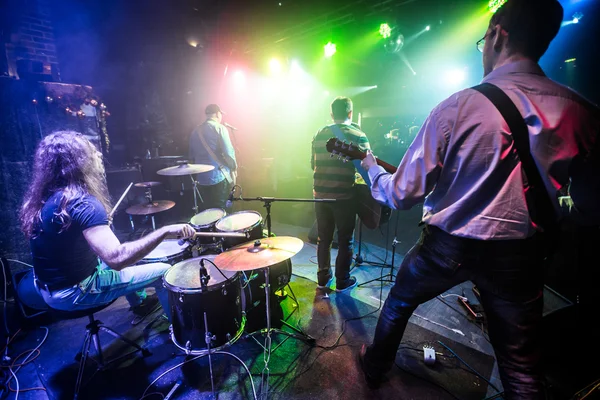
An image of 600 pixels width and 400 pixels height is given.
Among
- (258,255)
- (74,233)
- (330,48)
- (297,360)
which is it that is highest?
(330,48)

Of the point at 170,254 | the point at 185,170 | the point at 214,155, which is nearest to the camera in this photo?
the point at 170,254

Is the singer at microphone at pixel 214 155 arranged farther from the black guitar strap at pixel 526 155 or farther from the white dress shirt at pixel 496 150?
the black guitar strap at pixel 526 155

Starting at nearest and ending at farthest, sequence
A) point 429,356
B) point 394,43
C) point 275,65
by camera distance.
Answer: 1. point 429,356
2. point 394,43
3. point 275,65

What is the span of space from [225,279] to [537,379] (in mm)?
2066

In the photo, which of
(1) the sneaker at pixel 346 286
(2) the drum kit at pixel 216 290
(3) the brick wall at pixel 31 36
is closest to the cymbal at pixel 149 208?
(2) the drum kit at pixel 216 290

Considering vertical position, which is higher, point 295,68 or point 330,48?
point 295,68

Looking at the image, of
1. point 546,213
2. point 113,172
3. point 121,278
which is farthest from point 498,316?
point 113,172

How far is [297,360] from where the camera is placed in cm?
245

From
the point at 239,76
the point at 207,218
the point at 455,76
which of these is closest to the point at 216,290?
the point at 207,218

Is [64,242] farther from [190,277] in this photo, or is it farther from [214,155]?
[214,155]

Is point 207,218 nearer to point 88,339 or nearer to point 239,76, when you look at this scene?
point 88,339

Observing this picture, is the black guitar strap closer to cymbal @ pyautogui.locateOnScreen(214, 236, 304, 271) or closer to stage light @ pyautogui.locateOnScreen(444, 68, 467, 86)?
cymbal @ pyautogui.locateOnScreen(214, 236, 304, 271)

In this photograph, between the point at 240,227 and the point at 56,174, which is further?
the point at 240,227

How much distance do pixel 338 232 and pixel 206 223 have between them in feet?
5.32
